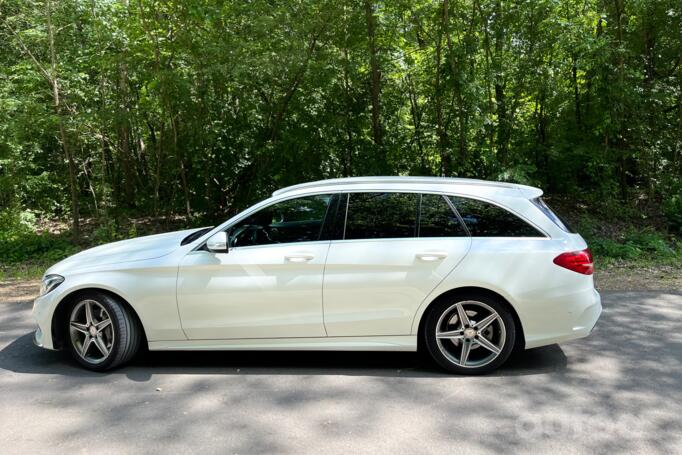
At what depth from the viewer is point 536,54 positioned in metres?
11.5

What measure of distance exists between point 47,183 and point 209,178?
585cm

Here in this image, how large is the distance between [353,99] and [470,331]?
339 inches

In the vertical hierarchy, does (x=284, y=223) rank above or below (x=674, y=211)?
above

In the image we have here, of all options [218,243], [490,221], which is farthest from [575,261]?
[218,243]

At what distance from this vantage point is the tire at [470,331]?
4820mm

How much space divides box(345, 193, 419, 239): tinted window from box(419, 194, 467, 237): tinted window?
73 millimetres

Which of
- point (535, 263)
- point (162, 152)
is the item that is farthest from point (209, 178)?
point (535, 263)

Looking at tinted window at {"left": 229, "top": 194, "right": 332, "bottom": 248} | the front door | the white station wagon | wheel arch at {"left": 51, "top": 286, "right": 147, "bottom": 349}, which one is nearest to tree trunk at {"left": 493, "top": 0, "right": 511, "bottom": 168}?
the white station wagon

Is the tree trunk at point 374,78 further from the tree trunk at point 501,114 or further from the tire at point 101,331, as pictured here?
the tire at point 101,331

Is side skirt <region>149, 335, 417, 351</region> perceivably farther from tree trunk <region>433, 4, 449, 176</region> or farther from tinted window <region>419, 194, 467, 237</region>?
tree trunk <region>433, 4, 449, 176</region>

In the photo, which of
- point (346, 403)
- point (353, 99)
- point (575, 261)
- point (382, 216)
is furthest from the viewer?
point (353, 99)

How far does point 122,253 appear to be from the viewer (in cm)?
527

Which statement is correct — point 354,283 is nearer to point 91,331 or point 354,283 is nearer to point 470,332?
point 470,332

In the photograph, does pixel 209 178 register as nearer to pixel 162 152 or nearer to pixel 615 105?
pixel 162 152
